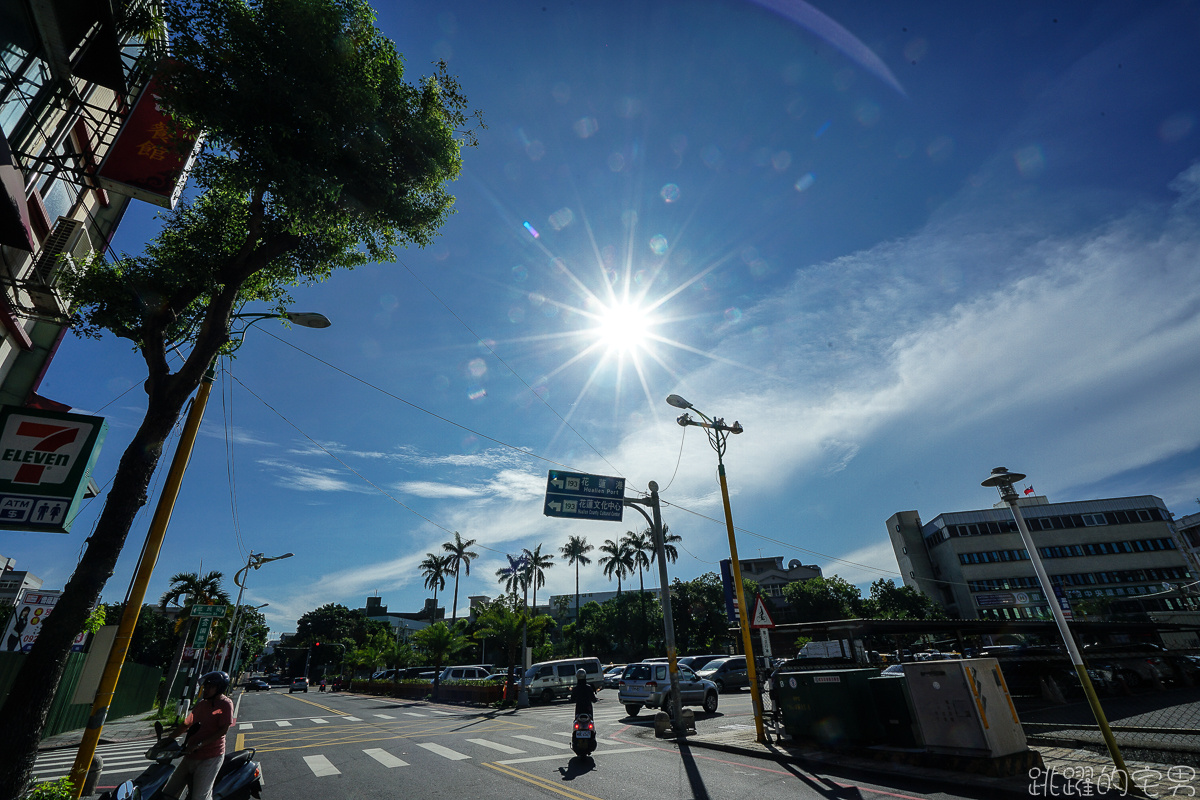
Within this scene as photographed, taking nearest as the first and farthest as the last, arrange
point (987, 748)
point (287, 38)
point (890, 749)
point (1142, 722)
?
1. point (987, 748)
2. point (287, 38)
3. point (890, 749)
4. point (1142, 722)

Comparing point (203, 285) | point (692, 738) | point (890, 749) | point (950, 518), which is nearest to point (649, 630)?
point (950, 518)

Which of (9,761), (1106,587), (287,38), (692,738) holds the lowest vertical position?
(692,738)

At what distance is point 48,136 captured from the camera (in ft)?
29.8

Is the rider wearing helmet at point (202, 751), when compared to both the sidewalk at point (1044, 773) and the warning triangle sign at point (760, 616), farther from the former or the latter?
the warning triangle sign at point (760, 616)

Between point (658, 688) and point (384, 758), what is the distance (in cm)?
1012

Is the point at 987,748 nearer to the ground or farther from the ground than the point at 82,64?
nearer to the ground

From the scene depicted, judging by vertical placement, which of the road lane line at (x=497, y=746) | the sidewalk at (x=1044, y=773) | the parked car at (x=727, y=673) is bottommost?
the road lane line at (x=497, y=746)

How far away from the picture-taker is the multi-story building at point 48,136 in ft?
25.0

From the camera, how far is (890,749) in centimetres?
971

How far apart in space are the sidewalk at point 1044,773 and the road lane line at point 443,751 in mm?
6562

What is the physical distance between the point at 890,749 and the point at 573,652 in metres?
61.4

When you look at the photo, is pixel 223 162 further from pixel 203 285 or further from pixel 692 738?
pixel 692 738

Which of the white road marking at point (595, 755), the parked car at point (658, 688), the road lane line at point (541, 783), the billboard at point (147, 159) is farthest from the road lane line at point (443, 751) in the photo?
the billboard at point (147, 159)

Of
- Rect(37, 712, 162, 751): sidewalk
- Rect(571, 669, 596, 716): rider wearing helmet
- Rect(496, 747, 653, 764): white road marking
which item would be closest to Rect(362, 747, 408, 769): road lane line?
Rect(496, 747, 653, 764): white road marking
